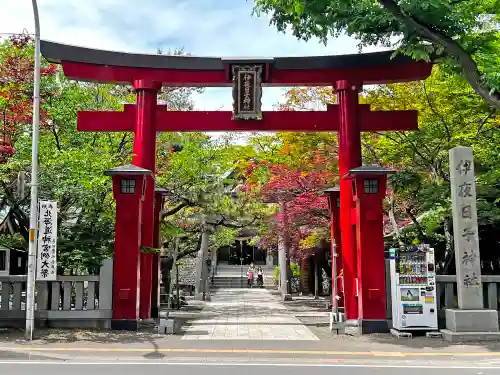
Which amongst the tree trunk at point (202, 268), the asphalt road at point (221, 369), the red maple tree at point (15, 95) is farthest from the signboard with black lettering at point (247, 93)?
the tree trunk at point (202, 268)

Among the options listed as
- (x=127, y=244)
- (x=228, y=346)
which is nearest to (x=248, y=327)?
(x=228, y=346)

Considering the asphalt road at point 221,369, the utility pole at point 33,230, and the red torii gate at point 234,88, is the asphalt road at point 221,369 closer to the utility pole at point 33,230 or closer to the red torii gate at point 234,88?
the utility pole at point 33,230

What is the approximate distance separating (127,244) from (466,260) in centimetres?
840

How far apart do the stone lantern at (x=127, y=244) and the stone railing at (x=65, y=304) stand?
0.23 m

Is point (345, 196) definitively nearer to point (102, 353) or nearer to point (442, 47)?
point (442, 47)

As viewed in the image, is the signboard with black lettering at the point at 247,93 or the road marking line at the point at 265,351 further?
the signboard with black lettering at the point at 247,93

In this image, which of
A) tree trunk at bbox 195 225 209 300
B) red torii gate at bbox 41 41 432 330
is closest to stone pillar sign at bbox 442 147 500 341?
red torii gate at bbox 41 41 432 330

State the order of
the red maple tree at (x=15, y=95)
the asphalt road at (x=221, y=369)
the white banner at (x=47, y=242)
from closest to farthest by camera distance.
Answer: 1. the asphalt road at (x=221, y=369)
2. the white banner at (x=47, y=242)
3. the red maple tree at (x=15, y=95)

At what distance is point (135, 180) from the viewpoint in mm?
13305

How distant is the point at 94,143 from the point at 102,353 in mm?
8277

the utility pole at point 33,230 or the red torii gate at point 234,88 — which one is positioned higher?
the red torii gate at point 234,88

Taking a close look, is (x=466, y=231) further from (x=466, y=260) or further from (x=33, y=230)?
(x=33, y=230)

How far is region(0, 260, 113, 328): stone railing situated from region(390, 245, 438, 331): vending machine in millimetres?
7176

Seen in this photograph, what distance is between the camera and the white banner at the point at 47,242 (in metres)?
11.8
